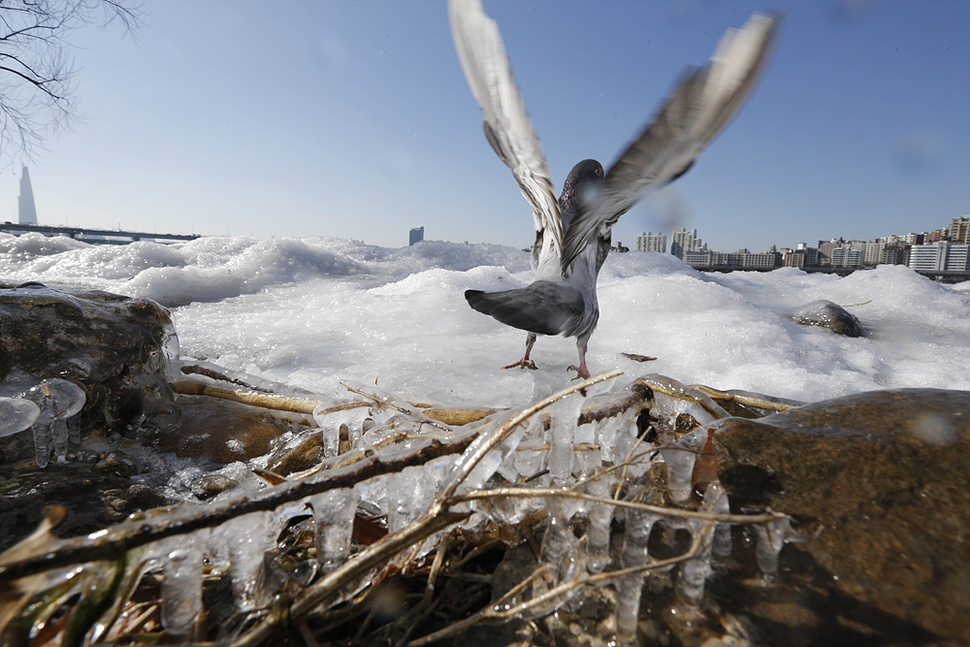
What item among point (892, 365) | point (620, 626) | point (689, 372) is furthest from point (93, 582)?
point (892, 365)

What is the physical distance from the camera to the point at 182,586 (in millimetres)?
512

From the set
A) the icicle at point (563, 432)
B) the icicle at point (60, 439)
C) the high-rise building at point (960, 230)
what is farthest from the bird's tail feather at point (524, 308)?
the high-rise building at point (960, 230)

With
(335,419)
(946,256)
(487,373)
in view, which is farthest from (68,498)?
(946,256)

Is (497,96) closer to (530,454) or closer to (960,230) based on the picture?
(530,454)

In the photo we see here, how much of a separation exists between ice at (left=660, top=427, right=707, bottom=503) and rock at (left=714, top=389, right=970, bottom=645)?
0.09m

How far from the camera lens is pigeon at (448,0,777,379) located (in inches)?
56.7

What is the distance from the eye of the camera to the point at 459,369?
3.99m

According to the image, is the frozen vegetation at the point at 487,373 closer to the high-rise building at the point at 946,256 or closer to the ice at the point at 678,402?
the ice at the point at 678,402

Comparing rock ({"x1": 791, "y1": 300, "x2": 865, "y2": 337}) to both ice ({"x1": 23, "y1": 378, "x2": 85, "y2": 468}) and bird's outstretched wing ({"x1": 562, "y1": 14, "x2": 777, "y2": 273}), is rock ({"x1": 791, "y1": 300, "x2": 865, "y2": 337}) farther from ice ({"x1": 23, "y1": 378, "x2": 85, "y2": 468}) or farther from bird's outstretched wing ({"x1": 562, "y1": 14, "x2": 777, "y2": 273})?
ice ({"x1": 23, "y1": 378, "x2": 85, "y2": 468})

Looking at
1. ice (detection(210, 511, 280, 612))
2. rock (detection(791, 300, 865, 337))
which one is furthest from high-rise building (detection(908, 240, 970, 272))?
ice (detection(210, 511, 280, 612))

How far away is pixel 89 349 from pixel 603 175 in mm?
2562

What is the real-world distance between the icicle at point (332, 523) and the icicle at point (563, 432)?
34 centimetres

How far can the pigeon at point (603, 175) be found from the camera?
1440 millimetres

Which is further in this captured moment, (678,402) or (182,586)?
(678,402)
